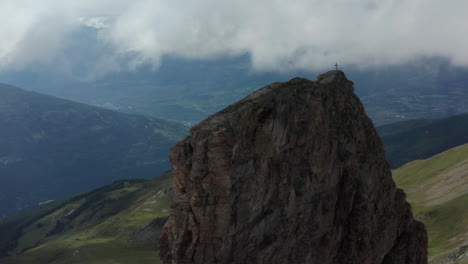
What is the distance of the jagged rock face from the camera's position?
31844mm

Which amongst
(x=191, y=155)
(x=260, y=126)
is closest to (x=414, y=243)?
(x=260, y=126)

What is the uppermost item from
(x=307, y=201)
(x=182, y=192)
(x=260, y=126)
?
(x=260, y=126)

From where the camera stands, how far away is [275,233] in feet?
112

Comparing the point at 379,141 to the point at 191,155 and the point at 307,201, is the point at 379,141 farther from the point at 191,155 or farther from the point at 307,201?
the point at 191,155

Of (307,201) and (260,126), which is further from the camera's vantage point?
(307,201)

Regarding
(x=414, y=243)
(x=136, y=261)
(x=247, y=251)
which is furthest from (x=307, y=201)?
(x=136, y=261)

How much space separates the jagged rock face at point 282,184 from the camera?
104ft

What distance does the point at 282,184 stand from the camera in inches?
1358

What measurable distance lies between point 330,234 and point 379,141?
13372 mm

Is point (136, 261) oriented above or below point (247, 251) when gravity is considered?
below

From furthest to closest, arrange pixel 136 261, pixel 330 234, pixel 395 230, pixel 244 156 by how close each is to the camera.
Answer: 1. pixel 136 261
2. pixel 395 230
3. pixel 330 234
4. pixel 244 156

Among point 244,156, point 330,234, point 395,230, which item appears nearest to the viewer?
point 244,156

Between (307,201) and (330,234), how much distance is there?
4907mm

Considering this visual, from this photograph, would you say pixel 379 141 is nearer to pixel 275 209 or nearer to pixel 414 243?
pixel 414 243
